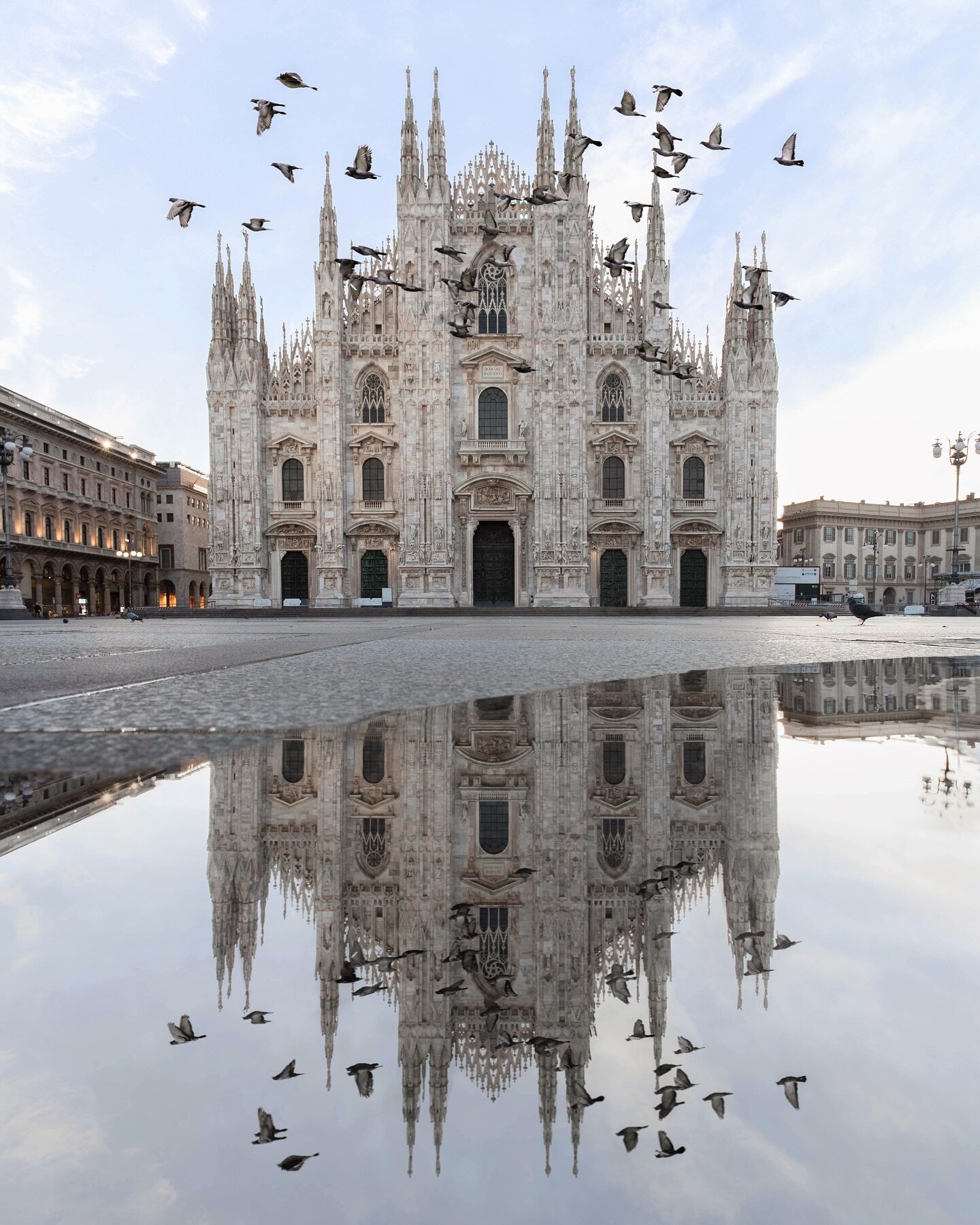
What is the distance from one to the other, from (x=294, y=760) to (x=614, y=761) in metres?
0.94

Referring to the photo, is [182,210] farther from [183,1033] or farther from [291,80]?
[183,1033]

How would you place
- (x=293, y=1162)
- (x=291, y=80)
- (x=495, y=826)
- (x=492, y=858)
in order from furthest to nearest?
(x=291, y=80), (x=495, y=826), (x=492, y=858), (x=293, y=1162)

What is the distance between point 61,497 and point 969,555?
2581 inches

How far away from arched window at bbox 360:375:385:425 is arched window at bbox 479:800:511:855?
30379mm

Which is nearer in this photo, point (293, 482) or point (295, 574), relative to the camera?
point (293, 482)

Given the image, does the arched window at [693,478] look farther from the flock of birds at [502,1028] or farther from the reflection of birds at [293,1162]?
the reflection of birds at [293,1162]

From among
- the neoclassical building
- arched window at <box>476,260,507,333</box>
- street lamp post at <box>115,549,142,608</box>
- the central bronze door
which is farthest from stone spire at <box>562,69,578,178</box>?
street lamp post at <box>115,549,142,608</box>

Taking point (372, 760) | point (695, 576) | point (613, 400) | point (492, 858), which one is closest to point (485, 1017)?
point (492, 858)

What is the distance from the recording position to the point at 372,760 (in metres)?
2.32

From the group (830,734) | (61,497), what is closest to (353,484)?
(61,497)

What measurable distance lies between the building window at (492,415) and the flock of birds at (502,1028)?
30539mm

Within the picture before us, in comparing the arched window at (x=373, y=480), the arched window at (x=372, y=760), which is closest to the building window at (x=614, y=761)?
the arched window at (x=372, y=760)

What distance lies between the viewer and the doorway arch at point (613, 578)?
103 feet

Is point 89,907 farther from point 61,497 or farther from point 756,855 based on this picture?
point 61,497
